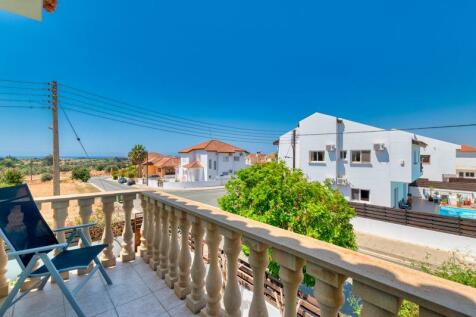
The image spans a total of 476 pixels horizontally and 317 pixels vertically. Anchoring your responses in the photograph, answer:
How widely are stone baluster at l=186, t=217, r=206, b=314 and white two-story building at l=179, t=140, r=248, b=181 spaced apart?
84.3 ft

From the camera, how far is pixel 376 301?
0.74 m

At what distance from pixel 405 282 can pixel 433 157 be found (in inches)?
1010

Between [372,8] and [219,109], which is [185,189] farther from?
[372,8]

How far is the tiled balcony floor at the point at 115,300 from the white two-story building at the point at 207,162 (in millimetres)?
25126

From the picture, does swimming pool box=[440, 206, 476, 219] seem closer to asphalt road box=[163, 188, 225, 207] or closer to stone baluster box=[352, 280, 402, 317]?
asphalt road box=[163, 188, 225, 207]

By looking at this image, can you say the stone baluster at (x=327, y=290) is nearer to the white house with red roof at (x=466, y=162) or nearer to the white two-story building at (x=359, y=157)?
the white two-story building at (x=359, y=157)

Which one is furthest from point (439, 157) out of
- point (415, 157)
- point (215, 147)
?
point (215, 147)

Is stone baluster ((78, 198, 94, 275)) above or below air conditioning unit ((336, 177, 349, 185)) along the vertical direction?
above

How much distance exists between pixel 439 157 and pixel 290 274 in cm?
2558

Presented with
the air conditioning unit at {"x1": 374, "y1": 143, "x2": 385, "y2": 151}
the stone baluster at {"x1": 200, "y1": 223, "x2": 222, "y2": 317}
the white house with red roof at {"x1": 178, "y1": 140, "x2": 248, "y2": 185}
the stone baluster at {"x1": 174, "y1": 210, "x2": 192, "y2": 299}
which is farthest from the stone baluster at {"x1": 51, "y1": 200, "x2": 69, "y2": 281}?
the white house with red roof at {"x1": 178, "y1": 140, "x2": 248, "y2": 185}

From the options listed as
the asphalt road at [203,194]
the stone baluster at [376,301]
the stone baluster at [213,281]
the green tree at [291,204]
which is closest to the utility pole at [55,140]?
the green tree at [291,204]

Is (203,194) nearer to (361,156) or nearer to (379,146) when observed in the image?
(361,156)

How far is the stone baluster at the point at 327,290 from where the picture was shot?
2.90 ft

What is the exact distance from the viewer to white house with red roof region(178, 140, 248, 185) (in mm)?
27734
